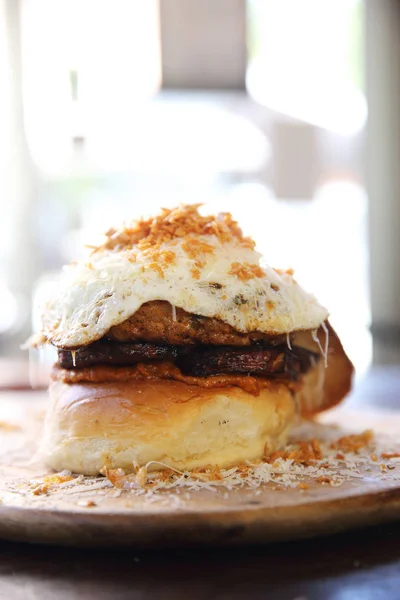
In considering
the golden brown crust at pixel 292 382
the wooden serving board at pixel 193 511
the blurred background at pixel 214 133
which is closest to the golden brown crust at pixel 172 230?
the golden brown crust at pixel 292 382

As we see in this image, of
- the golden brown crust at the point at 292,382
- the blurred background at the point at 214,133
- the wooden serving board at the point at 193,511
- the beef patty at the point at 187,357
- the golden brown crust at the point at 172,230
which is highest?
the blurred background at the point at 214,133

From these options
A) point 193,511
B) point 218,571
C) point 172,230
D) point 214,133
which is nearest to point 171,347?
point 172,230

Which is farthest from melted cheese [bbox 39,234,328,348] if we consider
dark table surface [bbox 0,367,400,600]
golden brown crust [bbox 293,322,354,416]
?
dark table surface [bbox 0,367,400,600]

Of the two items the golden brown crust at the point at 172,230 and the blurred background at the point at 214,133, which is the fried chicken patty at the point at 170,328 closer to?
the golden brown crust at the point at 172,230

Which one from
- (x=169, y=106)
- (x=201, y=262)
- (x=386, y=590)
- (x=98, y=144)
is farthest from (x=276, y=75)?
(x=386, y=590)

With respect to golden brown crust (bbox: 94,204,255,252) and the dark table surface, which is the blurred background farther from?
the dark table surface

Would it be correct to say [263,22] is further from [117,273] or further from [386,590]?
[386,590]

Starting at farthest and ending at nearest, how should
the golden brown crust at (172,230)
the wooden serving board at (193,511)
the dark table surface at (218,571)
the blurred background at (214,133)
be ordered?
1. the blurred background at (214,133)
2. the golden brown crust at (172,230)
3. the wooden serving board at (193,511)
4. the dark table surface at (218,571)
